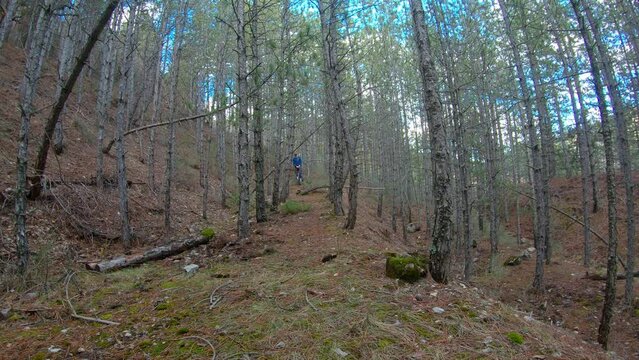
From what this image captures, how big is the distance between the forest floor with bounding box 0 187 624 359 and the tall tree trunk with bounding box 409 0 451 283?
0.37 metres

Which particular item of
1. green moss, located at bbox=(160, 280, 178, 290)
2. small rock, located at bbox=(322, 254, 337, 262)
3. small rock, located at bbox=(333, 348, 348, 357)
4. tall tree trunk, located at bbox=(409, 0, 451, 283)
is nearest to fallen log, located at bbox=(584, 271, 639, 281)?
tall tree trunk, located at bbox=(409, 0, 451, 283)

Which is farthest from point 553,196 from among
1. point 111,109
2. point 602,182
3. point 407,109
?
point 111,109

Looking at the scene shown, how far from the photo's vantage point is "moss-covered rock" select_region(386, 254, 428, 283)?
5.00 meters

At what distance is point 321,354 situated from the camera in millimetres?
3109

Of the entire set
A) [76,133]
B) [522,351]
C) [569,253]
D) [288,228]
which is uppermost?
[76,133]

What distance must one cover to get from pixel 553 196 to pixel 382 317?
20966mm

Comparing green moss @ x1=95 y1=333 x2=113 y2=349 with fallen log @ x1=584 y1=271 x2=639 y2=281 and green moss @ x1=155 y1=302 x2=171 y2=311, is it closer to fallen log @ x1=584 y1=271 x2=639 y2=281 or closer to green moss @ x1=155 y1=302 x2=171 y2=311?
green moss @ x1=155 y1=302 x2=171 y2=311

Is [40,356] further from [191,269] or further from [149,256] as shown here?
[149,256]

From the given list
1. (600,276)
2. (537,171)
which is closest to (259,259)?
(537,171)

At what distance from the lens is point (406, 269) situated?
5.05 metres

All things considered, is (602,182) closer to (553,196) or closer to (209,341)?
(553,196)

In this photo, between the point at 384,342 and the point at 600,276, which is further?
the point at 600,276

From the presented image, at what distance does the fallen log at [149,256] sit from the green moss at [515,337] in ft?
18.5

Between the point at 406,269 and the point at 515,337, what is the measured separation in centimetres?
175
